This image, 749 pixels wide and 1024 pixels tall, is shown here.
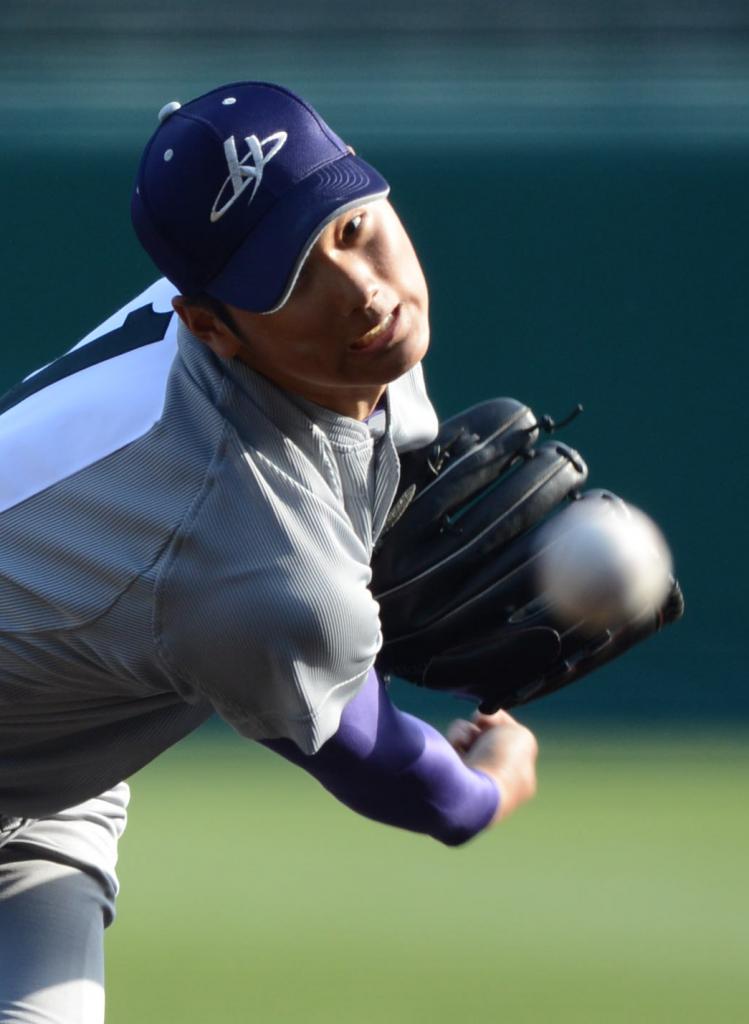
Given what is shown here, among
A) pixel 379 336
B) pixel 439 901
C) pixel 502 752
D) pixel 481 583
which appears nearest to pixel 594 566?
pixel 481 583

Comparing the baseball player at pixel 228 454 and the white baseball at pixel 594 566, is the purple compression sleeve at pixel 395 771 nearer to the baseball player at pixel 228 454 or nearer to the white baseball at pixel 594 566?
the baseball player at pixel 228 454

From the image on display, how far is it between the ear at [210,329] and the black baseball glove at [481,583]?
54 cm

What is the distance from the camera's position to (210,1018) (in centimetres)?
322

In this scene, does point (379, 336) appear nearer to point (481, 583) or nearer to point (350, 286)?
point (350, 286)

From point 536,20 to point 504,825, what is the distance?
8.66ft

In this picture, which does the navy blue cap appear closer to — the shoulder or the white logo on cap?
the white logo on cap

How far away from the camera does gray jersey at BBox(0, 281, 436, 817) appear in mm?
1731

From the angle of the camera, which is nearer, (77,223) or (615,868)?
(615,868)

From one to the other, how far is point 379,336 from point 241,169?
0.22 meters

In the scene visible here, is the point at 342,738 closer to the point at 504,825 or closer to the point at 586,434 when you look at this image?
the point at 504,825

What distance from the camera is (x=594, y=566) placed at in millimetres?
2277

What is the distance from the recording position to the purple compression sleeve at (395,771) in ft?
6.49

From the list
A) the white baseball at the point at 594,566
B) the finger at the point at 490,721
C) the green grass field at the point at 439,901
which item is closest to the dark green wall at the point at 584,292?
the green grass field at the point at 439,901

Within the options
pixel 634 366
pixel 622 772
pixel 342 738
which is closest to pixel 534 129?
pixel 634 366
